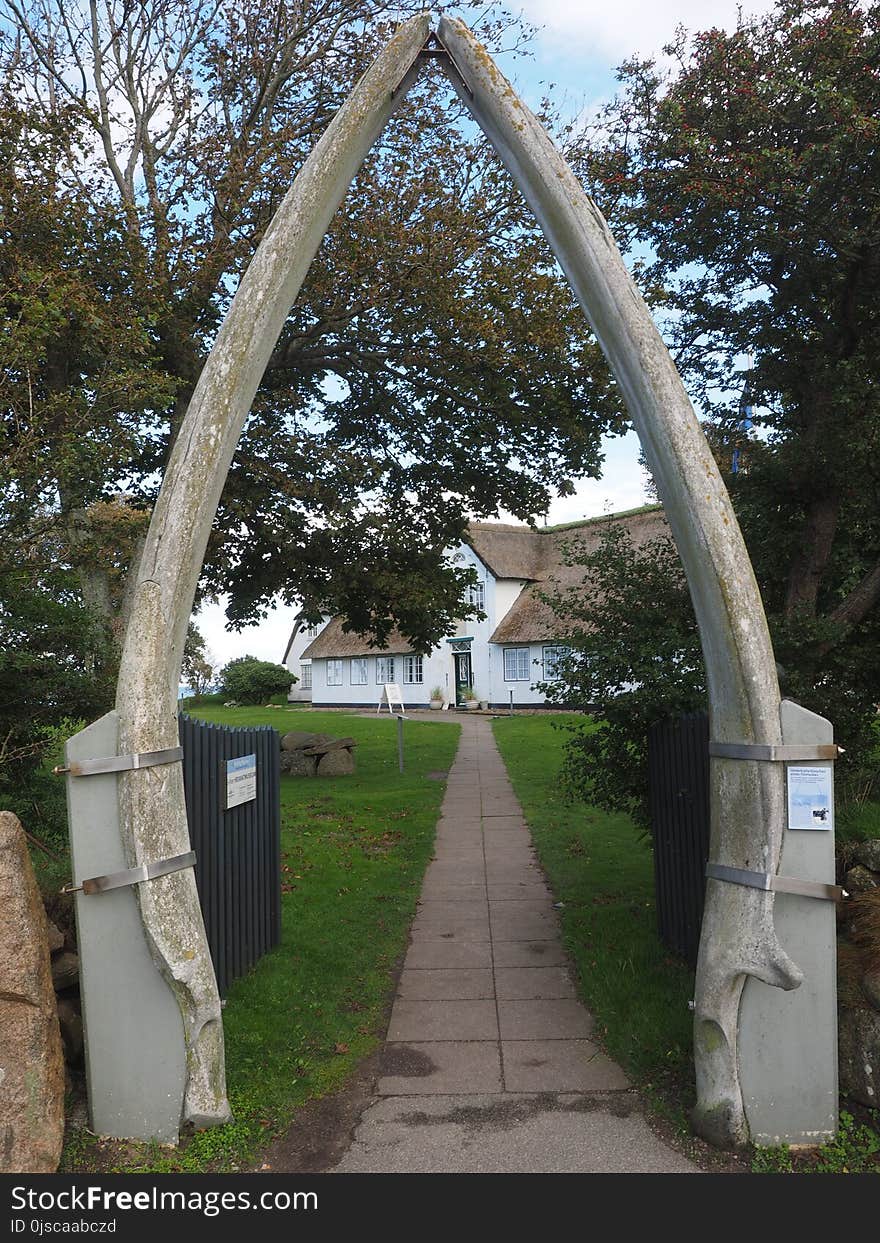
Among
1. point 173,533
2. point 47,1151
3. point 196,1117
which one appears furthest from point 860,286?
point 47,1151

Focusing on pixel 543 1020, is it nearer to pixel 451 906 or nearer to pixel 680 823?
pixel 680 823

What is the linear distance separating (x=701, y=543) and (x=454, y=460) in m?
11.2

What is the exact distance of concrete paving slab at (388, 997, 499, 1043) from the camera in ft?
18.2

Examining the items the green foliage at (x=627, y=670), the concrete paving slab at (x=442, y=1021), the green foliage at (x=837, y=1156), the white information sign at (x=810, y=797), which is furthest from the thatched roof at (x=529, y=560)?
the green foliage at (x=837, y=1156)

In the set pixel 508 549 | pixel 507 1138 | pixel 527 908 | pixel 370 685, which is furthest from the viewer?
pixel 370 685

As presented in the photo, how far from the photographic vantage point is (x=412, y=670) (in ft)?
131

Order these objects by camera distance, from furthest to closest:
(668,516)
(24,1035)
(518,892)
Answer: (518,892), (668,516), (24,1035)

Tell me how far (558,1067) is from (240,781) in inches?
115

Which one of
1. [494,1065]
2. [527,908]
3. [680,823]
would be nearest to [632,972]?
[680,823]

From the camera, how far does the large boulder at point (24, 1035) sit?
12.7ft

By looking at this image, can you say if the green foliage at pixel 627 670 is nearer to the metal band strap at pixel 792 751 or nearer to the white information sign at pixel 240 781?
the metal band strap at pixel 792 751

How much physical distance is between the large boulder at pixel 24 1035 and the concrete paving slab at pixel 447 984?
2.76 m

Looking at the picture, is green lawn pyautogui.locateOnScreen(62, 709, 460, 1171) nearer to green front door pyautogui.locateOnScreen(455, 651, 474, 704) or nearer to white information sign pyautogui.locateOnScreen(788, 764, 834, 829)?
white information sign pyautogui.locateOnScreen(788, 764, 834, 829)

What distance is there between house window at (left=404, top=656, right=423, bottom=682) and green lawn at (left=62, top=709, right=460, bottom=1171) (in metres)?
25.0
